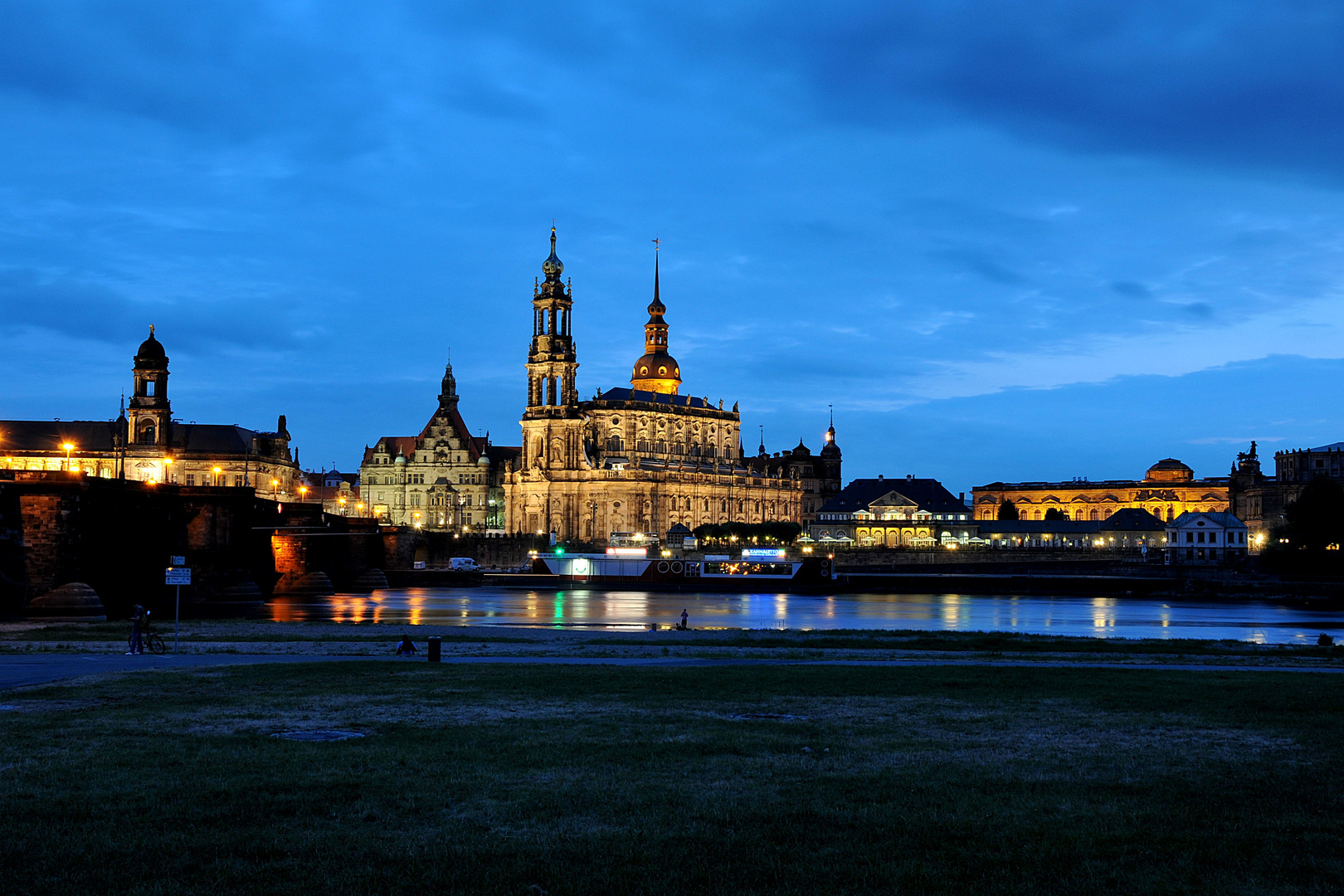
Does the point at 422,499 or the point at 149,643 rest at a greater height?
the point at 422,499

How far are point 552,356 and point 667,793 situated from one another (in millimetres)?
170281

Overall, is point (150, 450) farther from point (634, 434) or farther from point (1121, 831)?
point (1121, 831)

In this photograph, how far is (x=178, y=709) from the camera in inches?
829

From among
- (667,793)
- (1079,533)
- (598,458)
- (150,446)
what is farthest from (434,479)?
(667,793)

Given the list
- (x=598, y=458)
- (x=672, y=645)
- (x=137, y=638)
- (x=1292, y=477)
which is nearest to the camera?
(x=137, y=638)

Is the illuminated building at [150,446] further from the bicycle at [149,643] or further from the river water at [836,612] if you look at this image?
the bicycle at [149,643]

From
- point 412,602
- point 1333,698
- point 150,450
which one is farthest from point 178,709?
point 150,450

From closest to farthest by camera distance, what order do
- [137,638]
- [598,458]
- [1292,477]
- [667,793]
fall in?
1. [667,793]
2. [137,638]
3. [598,458]
4. [1292,477]

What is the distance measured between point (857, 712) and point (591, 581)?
104 m

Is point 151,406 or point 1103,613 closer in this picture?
point 1103,613

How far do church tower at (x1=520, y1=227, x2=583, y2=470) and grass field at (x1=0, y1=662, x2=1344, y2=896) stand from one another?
155900 millimetres

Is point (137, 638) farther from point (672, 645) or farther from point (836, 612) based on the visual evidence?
point (836, 612)

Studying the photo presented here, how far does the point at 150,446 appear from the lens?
5842 inches

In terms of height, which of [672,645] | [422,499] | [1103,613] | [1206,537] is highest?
[422,499]
